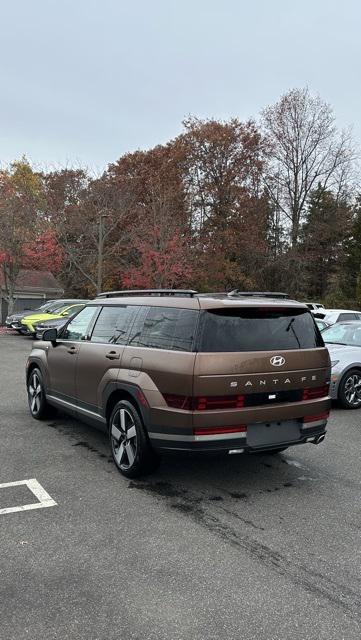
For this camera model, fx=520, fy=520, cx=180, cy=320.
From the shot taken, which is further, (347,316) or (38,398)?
(347,316)

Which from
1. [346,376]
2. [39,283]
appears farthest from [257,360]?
[39,283]

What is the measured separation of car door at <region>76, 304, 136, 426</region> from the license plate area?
4.62 ft

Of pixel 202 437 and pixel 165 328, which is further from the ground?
pixel 165 328

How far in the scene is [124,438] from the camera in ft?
15.8

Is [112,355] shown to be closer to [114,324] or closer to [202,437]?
[114,324]

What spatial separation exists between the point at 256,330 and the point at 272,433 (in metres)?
0.89

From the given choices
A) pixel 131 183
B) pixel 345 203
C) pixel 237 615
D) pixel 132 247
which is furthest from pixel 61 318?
pixel 345 203

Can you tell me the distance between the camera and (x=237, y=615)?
109 inches

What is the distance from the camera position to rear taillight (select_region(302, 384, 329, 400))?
15.4 ft

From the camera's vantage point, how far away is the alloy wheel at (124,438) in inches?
185

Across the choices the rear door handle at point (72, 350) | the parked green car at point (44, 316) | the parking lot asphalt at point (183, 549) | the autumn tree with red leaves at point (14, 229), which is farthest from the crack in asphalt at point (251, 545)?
the autumn tree with red leaves at point (14, 229)

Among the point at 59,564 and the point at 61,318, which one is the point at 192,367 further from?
the point at 61,318

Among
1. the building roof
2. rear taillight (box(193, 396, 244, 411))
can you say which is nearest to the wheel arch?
rear taillight (box(193, 396, 244, 411))

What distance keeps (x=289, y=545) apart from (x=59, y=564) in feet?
5.06
